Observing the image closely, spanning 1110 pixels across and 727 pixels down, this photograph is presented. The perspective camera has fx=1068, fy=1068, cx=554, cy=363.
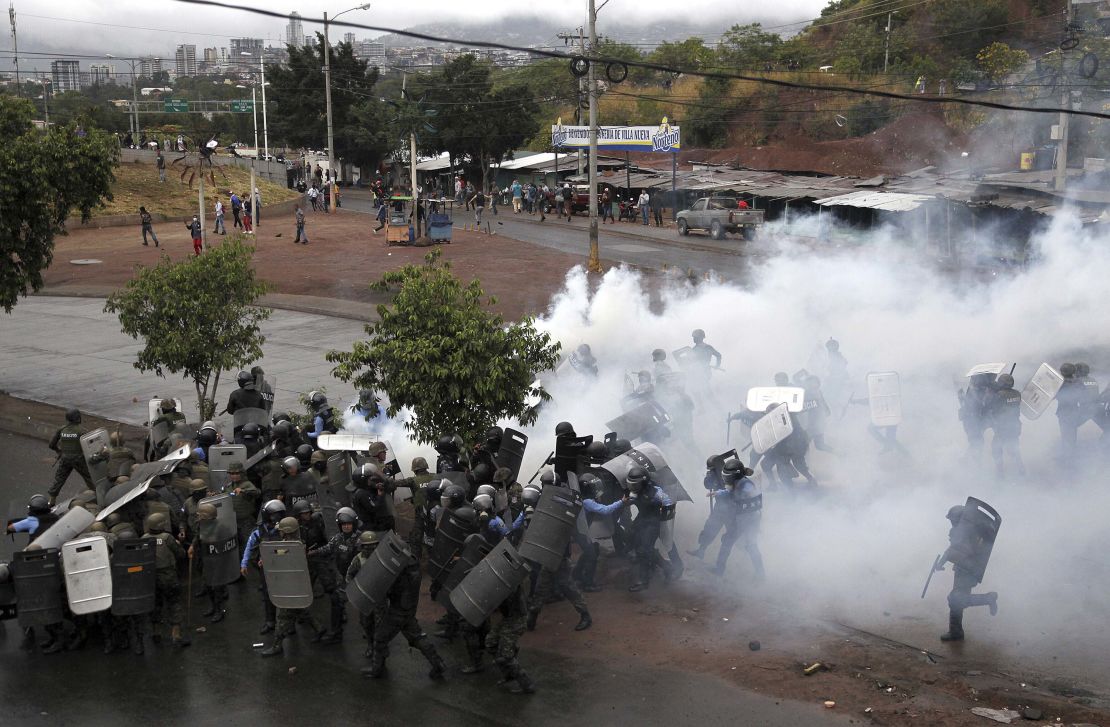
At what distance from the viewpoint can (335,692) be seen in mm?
8047

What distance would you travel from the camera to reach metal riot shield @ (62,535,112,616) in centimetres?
840

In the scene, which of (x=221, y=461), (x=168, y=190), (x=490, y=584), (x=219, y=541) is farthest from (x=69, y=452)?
(x=168, y=190)

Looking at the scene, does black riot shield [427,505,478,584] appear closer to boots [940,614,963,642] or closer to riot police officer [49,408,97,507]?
boots [940,614,963,642]

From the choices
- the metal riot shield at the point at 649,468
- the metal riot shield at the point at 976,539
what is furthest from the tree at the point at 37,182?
the metal riot shield at the point at 976,539

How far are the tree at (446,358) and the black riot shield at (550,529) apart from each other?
2460mm

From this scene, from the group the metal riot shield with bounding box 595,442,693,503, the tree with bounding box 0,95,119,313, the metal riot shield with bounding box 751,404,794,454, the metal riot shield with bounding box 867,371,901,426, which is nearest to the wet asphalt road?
the metal riot shield with bounding box 595,442,693,503

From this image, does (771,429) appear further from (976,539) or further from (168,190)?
(168,190)

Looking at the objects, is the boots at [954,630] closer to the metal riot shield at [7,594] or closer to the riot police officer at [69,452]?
the metal riot shield at [7,594]

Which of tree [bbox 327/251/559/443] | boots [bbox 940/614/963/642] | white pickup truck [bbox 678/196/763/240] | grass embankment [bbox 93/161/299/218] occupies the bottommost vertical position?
boots [bbox 940/614/963/642]

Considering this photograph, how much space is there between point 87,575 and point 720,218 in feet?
89.2

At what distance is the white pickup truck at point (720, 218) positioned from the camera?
33188mm

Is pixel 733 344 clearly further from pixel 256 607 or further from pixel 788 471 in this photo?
pixel 256 607

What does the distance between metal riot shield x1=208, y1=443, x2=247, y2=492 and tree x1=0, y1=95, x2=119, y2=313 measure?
841 cm

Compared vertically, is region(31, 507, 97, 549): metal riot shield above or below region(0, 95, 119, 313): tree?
below
